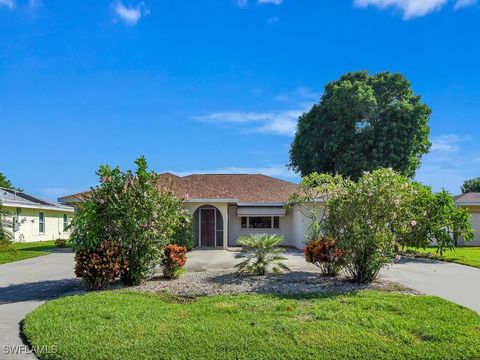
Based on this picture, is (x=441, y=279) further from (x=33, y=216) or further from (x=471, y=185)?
(x=471, y=185)

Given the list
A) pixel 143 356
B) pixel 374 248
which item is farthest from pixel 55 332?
pixel 374 248

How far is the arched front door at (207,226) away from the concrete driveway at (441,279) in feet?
40.3

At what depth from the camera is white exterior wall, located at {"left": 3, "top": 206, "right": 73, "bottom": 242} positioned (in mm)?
31805

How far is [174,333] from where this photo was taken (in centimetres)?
727

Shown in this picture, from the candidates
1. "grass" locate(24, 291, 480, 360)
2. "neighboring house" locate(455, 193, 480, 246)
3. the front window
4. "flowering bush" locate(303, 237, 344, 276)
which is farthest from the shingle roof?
the front window

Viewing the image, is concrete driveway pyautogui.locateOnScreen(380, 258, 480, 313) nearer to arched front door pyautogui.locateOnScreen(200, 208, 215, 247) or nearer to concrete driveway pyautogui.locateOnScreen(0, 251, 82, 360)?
concrete driveway pyautogui.locateOnScreen(0, 251, 82, 360)

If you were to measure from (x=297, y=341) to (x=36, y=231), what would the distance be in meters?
32.7

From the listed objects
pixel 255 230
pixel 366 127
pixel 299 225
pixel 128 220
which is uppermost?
pixel 366 127

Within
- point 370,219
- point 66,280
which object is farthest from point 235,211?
point 370,219

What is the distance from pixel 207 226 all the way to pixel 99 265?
15.5 metres

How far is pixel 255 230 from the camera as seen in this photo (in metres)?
29.0

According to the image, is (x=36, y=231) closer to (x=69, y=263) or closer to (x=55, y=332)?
(x=69, y=263)

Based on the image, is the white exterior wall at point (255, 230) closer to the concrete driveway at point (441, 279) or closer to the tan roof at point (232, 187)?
the tan roof at point (232, 187)

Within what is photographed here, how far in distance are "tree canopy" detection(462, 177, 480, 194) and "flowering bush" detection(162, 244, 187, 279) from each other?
5992cm
